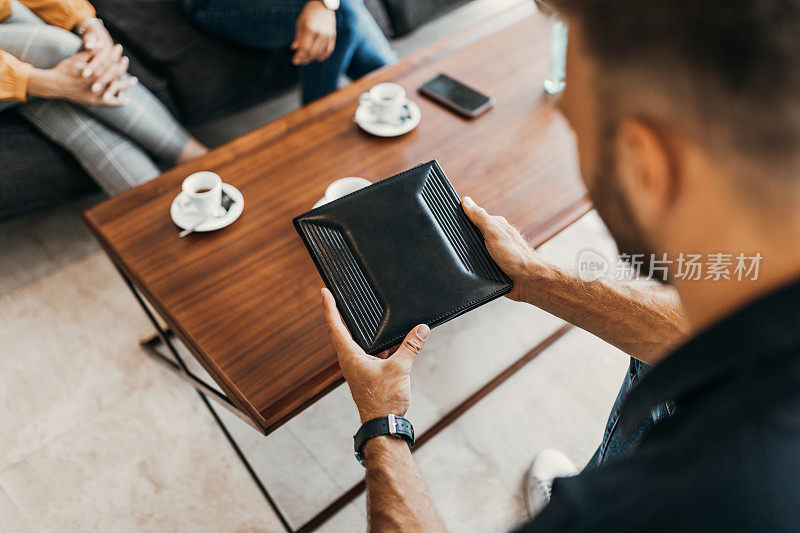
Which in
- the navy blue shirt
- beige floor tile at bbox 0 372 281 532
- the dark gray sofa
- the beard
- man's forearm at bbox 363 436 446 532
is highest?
the beard

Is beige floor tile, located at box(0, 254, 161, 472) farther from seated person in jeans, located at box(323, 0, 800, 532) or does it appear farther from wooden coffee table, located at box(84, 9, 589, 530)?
seated person in jeans, located at box(323, 0, 800, 532)

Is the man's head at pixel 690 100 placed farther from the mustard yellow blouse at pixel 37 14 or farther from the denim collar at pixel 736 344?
the mustard yellow blouse at pixel 37 14

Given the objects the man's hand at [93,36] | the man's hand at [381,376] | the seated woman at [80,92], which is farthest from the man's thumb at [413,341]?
Result: the man's hand at [93,36]

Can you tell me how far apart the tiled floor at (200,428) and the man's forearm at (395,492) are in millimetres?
534

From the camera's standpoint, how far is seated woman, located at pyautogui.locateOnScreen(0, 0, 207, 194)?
1.47 metres

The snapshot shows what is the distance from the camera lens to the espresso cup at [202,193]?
1071 mm

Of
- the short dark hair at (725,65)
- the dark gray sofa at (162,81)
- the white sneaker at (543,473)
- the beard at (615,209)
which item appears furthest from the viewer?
the dark gray sofa at (162,81)

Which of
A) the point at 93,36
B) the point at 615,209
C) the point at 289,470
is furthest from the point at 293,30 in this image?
the point at 615,209

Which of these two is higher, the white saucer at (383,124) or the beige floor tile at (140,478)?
the white saucer at (383,124)

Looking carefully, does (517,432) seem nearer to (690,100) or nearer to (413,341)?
(413,341)

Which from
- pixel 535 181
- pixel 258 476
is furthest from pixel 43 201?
pixel 535 181

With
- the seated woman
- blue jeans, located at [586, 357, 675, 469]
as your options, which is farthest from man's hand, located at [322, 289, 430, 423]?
the seated woman

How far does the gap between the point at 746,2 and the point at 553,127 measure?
0.95 metres

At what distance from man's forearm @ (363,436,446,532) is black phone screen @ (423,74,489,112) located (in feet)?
2.72
